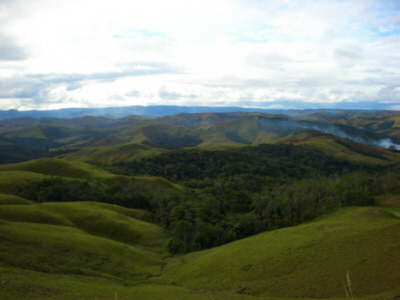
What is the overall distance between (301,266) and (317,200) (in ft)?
185

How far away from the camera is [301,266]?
46.3 meters

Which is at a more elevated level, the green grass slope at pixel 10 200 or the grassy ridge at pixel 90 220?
the green grass slope at pixel 10 200

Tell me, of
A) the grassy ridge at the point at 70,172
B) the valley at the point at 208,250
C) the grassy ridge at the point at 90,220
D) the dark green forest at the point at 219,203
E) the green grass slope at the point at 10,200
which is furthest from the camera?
the grassy ridge at the point at 70,172

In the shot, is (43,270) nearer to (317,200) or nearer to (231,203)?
(231,203)

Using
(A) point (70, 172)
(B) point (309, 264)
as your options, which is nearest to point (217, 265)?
(B) point (309, 264)

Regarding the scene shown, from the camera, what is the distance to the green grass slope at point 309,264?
131 feet

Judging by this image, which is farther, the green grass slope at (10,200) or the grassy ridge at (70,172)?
the grassy ridge at (70,172)

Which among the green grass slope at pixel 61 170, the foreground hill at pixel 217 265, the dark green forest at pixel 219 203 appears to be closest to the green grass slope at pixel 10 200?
the dark green forest at pixel 219 203

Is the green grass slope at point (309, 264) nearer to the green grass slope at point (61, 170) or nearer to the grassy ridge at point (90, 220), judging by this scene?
the grassy ridge at point (90, 220)

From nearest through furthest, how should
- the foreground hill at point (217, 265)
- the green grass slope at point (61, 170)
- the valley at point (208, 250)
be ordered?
the foreground hill at point (217, 265) → the valley at point (208, 250) → the green grass slope at point (61, 170)

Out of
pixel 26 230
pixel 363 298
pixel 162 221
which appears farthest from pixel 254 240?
pixel 26 230

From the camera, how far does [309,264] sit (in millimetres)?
46219

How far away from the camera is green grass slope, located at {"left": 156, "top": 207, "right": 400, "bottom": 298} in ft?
131

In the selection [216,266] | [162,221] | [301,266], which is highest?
[301,266]
